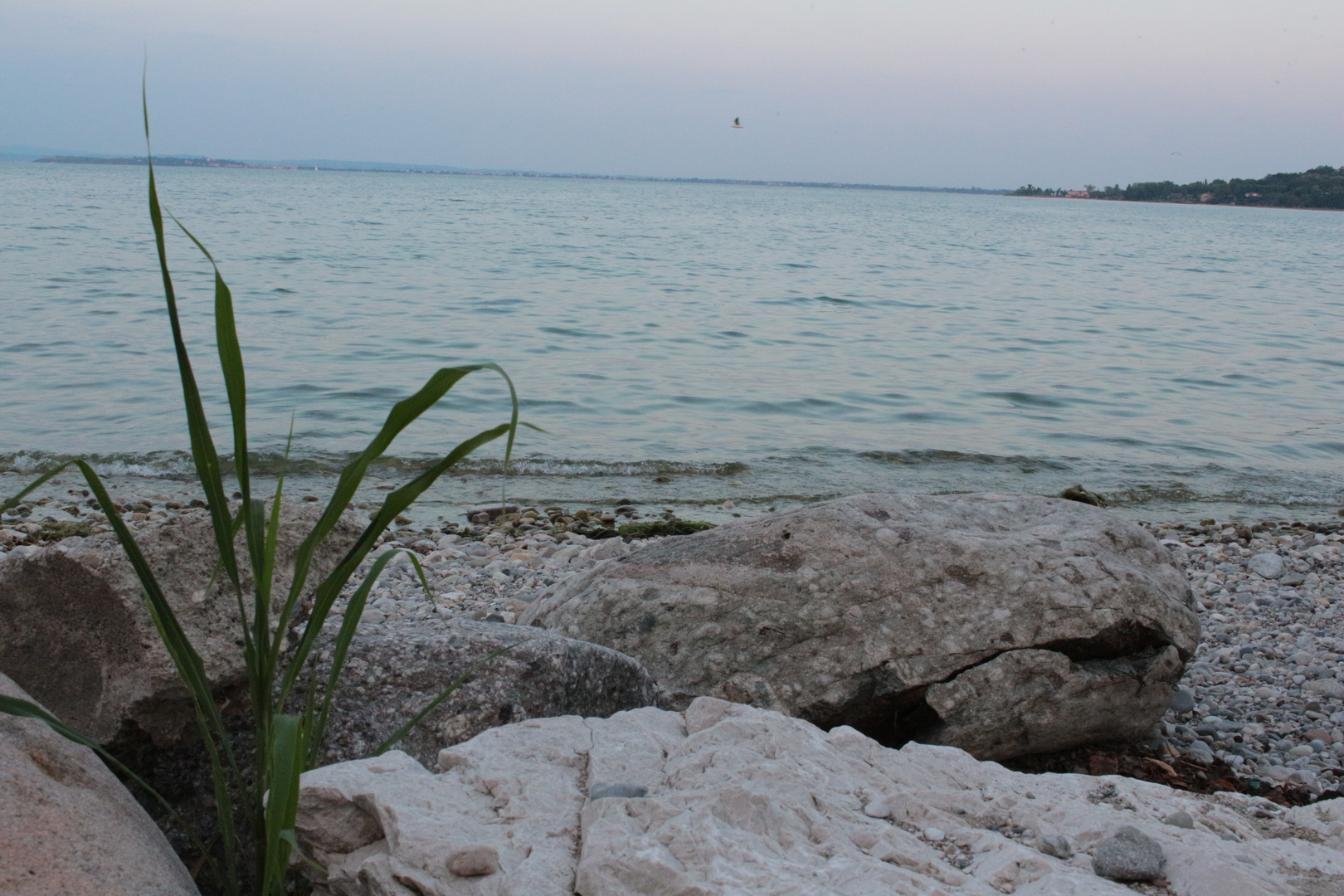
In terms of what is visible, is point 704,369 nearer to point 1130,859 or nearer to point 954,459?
point 954,459

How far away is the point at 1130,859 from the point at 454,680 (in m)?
1.68

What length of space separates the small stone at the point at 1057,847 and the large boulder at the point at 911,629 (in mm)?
1575

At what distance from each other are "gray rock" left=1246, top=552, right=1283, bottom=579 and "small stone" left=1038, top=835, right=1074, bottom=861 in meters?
5.28

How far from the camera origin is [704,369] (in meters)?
12.8

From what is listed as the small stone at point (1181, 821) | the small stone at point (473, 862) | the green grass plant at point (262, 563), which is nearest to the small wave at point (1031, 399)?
the small stone at point (1181, 821)

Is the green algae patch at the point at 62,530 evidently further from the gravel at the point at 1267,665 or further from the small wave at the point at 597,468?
the gravel at the point at 1267,665

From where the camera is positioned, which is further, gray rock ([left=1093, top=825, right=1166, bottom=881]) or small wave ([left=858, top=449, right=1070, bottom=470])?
small wave ([left=858, top=449, right=1070, bottom=470])

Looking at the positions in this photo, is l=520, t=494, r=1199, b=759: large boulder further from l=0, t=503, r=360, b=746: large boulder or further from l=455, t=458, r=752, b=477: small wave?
l=455, t=458, r=752, b=477: small wave

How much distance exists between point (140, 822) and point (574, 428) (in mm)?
8156

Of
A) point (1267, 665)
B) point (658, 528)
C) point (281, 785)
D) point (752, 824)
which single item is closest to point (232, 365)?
point (281, 785)

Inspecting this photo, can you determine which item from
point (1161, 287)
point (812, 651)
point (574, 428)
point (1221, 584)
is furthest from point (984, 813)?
point (1161, 287)

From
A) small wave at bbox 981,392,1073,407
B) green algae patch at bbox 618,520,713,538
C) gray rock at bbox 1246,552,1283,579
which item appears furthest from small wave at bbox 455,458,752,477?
small wave at bbox 981,392,1073,407

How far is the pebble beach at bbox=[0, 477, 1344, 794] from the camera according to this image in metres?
3.94

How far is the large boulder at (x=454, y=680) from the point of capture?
103 inches
